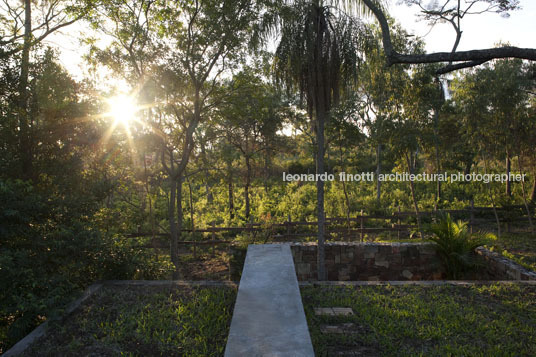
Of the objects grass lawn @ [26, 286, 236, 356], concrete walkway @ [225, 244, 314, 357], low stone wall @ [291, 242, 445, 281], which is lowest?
low stone wall @ [291, 242, 445, 281]

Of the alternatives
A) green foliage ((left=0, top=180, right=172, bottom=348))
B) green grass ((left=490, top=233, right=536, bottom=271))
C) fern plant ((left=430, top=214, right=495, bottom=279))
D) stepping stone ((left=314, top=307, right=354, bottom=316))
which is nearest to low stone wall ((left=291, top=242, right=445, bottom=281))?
fern plant ((left=430, top=214, right=495, bottom=279))

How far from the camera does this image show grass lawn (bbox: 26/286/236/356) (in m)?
3.15

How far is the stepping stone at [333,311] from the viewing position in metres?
3.90

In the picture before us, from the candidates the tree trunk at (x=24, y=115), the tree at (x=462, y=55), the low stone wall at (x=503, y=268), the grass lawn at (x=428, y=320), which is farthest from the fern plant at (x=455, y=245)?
the tree trunk at (x=24, y=115)

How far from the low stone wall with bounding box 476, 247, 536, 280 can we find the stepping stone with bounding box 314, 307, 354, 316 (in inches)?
141

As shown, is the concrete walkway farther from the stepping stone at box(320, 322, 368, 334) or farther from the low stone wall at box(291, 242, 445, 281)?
the low stone wall at box(291, 242, 445, 281)

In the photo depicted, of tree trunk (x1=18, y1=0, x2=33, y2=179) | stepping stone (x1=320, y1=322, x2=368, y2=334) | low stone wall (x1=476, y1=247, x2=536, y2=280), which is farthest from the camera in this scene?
low stone wall (x1=476, y1=247, x2=536, y2=280)

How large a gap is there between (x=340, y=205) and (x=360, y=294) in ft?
31.2

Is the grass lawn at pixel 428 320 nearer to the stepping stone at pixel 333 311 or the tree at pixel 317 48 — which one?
the stepping stone at pixel 333 311

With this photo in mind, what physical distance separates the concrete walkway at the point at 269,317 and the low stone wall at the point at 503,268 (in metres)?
4.17

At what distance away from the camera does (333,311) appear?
13.0 feet

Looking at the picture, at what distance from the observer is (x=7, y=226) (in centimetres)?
385

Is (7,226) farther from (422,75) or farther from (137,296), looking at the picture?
(422,75)

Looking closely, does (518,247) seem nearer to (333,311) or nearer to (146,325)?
(333,311)
